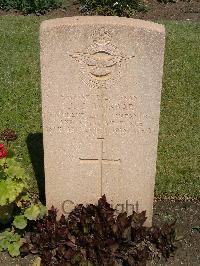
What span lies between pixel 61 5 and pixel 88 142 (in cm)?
827

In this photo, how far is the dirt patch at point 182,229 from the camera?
15.3ft

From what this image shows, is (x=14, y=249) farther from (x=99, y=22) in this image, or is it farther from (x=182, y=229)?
(x=99, y=22)

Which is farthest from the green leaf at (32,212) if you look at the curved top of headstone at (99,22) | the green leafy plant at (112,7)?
the green leafy plant at (112,7)

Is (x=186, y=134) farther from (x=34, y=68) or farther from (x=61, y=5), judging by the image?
(x=61, y=5)

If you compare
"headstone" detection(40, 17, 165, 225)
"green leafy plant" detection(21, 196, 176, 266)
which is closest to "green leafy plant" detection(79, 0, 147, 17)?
"headstone" detection(40, 17, 165, 225)

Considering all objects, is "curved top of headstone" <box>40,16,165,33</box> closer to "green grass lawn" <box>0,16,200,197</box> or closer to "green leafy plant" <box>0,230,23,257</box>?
"green leafy plant" <box>0,230,23,257</box>

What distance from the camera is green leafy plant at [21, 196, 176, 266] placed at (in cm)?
452

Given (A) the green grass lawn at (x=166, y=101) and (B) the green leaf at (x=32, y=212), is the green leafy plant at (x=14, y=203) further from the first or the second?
(A) the green grass lawn at (x=166, y=101)

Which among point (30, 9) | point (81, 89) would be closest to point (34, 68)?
point (30, 9)

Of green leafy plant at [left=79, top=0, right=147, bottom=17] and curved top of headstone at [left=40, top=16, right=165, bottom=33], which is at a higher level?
green leafy plant at [left=79, top=0, right=147, bottom=17]

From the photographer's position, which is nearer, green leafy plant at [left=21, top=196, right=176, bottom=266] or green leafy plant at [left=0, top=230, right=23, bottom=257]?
green leafy plant at [left=21, top=196, right=176, bottom=266]

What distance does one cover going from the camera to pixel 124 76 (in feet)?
13.4

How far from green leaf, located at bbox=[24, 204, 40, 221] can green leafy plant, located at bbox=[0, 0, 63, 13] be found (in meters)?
7.81

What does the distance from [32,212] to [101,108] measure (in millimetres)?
1179
